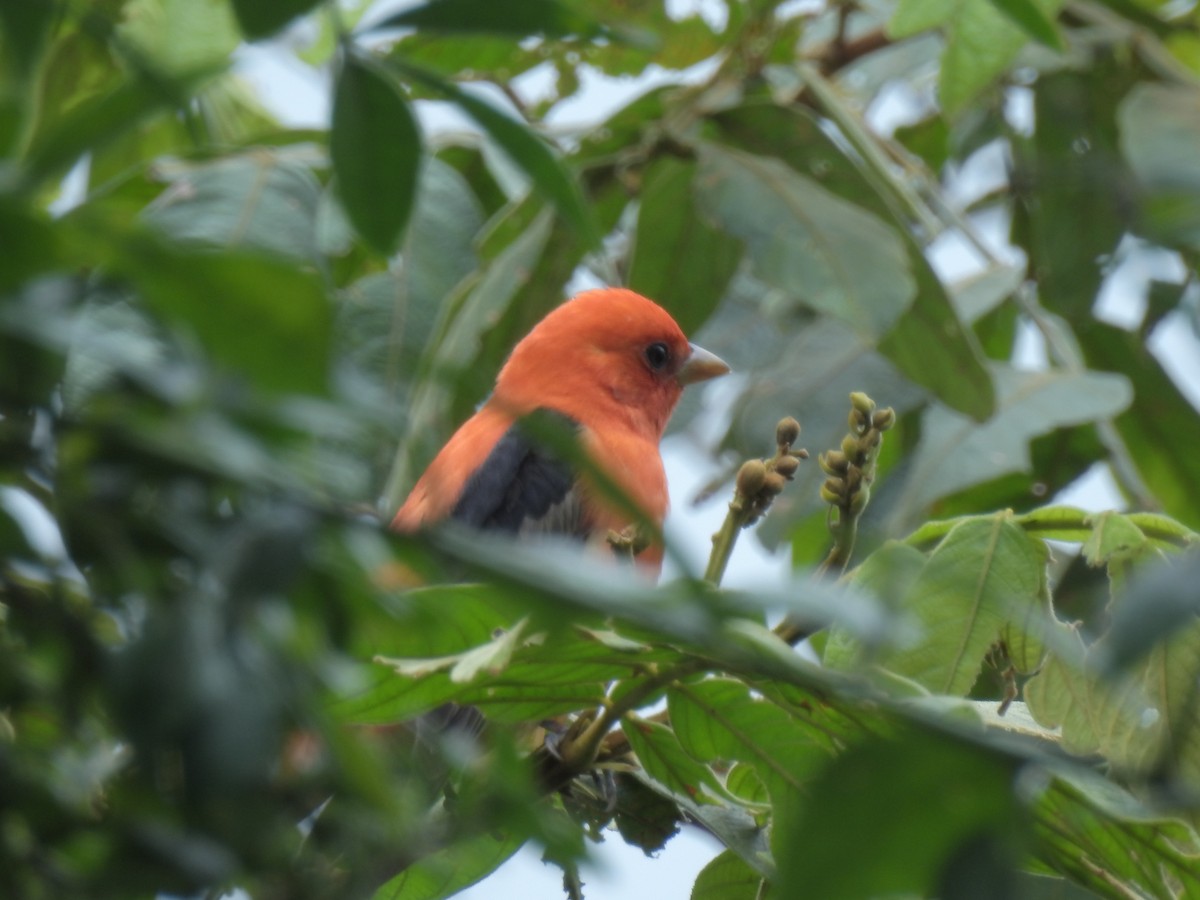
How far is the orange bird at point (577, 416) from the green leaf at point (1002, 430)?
2.48 ft

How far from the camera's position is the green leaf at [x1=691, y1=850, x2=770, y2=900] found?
265 cm

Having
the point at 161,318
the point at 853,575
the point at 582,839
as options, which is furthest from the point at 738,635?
the point at 853,575

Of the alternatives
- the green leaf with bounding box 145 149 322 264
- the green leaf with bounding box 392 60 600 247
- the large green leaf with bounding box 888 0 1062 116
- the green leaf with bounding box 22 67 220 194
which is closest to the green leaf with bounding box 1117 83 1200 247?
the large green leaf with bounding box 888 0 1062 116

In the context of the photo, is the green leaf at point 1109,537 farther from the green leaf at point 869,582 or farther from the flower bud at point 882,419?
the flower bud at point 882,419

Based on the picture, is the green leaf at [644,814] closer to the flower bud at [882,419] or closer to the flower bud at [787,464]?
the flower bud at [787,464]

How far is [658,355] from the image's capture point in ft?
17.5

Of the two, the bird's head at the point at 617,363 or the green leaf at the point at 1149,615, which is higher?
the green leaf at the point at 1149,615

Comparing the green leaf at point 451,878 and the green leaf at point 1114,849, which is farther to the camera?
the green leaf at point 451,878

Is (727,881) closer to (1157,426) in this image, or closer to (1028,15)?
(1028,15)

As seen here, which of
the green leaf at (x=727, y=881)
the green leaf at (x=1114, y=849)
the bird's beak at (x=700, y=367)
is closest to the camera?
the green leaf at (x=1114, y=849)

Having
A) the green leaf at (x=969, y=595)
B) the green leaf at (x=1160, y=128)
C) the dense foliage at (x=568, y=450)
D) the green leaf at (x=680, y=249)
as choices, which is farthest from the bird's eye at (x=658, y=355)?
the green leaf at (x=969, y=595)

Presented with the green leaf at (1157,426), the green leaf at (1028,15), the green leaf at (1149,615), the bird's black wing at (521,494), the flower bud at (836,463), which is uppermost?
the green leaf at (1149,615)

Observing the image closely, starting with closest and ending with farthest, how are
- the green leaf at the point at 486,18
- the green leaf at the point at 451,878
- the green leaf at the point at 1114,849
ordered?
the green leaf at the point at 486,18
the green leaf at the point at 1114,849
the green leaf at the point at 451,878

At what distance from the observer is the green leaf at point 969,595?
2.37 m
